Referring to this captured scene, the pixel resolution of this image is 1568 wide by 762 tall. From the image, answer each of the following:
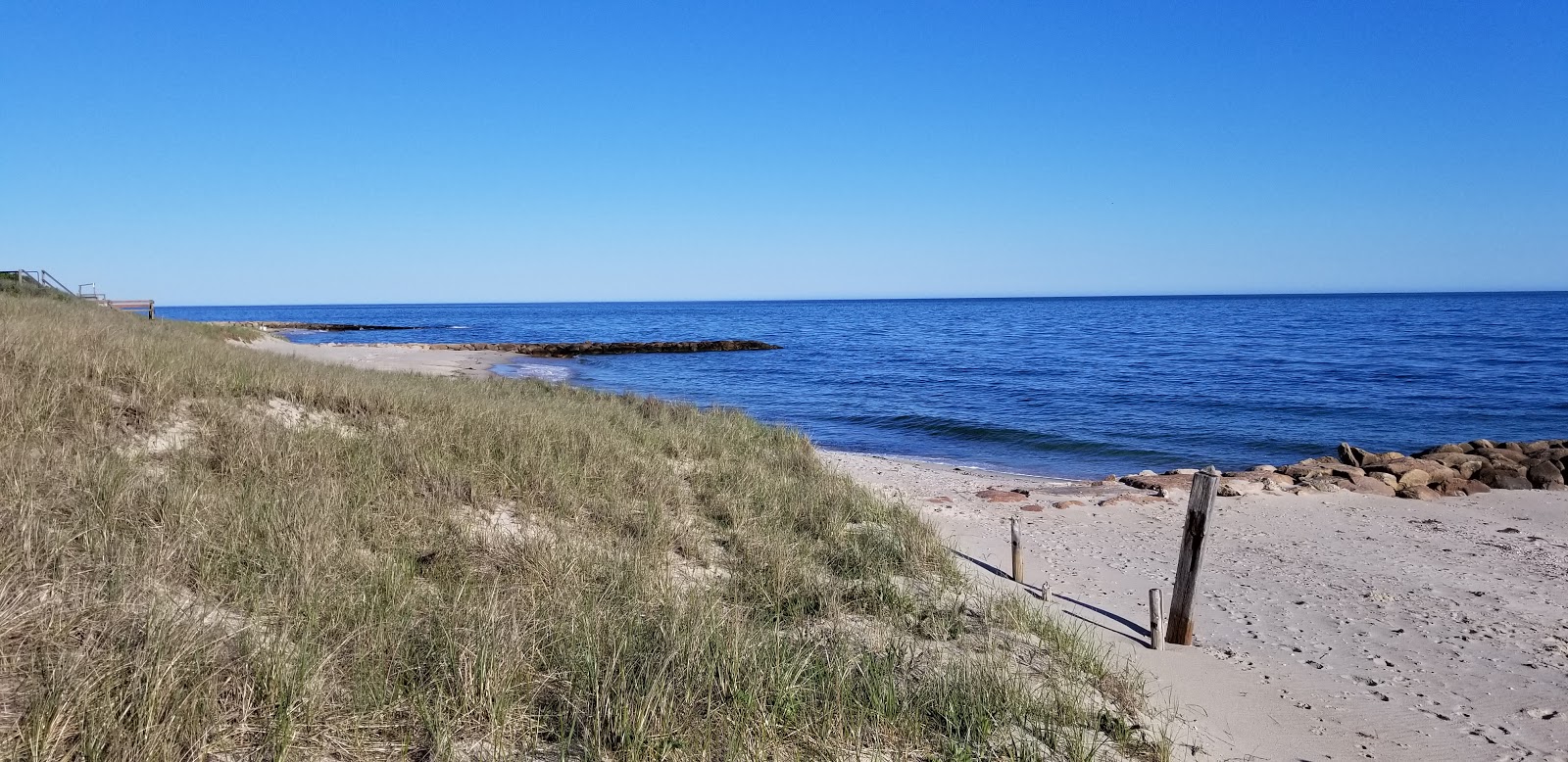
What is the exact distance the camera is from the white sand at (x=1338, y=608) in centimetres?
593

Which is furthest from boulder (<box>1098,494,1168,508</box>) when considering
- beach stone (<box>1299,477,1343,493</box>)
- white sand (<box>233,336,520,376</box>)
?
white sand (<box>233,336,520,376</box>)

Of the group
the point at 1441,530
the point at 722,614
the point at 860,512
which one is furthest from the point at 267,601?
the point at 1441,530

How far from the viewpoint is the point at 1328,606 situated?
8.64m

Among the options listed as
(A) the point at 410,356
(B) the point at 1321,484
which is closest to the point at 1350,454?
(B) the point at 1321,484

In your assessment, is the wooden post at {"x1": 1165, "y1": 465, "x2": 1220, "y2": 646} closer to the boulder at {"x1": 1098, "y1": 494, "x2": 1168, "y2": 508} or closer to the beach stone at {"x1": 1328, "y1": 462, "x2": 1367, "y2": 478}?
the boulder at {"x1": 1098, "y1": 494, "x2": 1168, "y2": 508}

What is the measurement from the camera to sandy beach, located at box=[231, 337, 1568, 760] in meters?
5.91

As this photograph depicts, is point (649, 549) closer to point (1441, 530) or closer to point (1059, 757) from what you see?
point (1059, 757)

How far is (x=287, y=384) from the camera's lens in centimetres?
1027

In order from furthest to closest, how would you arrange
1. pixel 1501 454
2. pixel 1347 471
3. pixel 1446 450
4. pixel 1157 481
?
pixel 1446 450, pixel 1501 454, pixel 1347 471, pixel 1157 481

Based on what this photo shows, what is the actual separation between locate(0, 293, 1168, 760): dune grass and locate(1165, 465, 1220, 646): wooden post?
1577 millimetres

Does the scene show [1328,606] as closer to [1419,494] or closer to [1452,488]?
[1419,494]

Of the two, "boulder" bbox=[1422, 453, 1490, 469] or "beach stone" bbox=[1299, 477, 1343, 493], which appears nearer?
"beach stone" bbox=[1299, 477, 1343, 493]

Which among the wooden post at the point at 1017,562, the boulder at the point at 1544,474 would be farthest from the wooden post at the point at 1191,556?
the boulder at the point at 1544,474

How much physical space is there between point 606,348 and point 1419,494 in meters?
52.2
